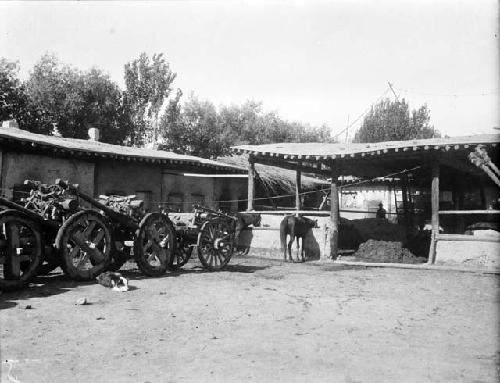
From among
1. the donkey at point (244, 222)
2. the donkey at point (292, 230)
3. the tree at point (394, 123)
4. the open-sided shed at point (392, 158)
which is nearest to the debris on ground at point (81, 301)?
the donkey at point (292, 230)

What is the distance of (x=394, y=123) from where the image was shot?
38.1 metres

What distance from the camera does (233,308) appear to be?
21.9 feet

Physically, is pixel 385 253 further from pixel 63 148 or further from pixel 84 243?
pixel 63 148

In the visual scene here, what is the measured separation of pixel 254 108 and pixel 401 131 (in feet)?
52.5

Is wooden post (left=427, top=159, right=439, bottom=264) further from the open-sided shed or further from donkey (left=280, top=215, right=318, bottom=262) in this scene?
donkey (left=280, top=215, right=318, bottom=262)

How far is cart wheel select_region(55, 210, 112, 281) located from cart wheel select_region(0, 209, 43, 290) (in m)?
0.36

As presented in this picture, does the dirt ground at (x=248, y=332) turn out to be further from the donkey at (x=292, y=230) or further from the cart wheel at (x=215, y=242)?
the donkey at (x=292, y=230)

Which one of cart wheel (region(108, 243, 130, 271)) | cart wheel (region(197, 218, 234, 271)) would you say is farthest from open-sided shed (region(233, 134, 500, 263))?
cart wheel (region(108, 243, 130, 271))

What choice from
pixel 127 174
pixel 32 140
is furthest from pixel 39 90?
pixel 32 140

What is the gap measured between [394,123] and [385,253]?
27093mm

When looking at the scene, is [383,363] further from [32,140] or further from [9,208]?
[32,140]

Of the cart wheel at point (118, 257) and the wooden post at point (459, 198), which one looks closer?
the cart wheel at point (118, 257)

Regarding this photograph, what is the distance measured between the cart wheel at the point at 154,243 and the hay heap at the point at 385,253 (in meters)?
6.04

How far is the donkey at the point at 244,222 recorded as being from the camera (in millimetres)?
14388
